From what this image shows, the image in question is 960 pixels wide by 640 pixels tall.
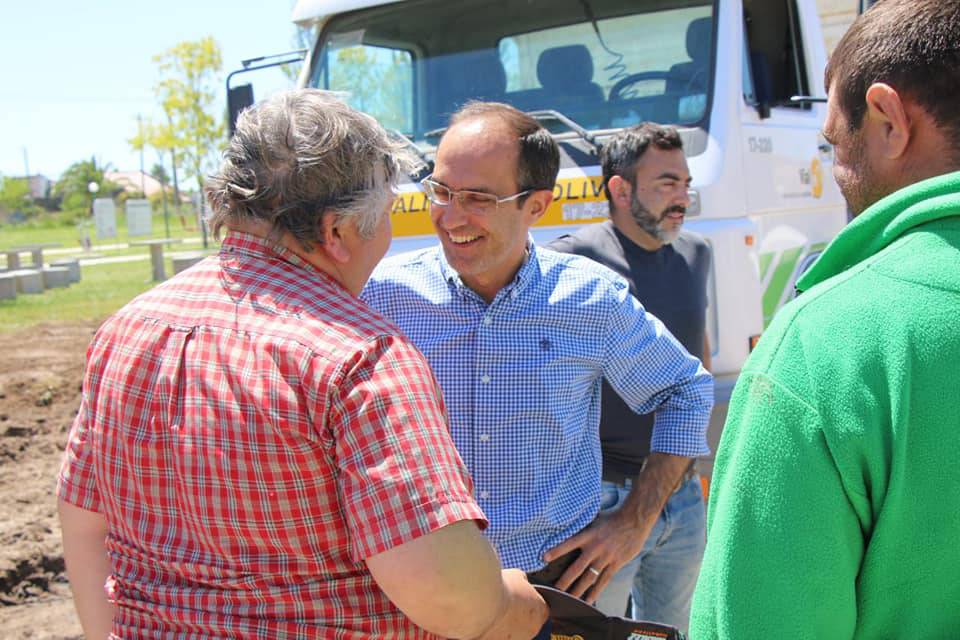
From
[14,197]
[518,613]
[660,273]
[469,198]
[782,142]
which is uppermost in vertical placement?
[14,197]

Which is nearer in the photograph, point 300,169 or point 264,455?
point 264,455

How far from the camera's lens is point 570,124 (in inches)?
160

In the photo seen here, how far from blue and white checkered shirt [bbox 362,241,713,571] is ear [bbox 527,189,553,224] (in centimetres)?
10

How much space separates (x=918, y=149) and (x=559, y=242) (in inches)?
85.0

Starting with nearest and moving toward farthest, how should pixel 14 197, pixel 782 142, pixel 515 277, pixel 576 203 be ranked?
pixel 515 277 → pixel 576 203 → pixel 782 142 → pixel 14 197

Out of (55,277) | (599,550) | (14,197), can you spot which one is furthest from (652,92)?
(14,197)

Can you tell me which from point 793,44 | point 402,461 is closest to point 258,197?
point 402,461

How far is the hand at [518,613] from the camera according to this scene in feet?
5.25

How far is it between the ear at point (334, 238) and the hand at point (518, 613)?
0.60 m

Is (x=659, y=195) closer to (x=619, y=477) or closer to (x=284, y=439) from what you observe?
(x=619, y=477)

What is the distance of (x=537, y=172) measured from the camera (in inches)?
102

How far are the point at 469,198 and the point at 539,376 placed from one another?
1.68ft

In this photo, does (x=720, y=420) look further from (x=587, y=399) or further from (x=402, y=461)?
(x=402, y=461)

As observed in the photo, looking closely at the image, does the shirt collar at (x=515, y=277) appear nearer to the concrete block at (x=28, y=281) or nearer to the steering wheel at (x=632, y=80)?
the steering wheel at (x=632, y=80)
